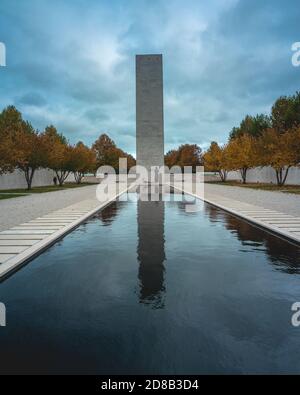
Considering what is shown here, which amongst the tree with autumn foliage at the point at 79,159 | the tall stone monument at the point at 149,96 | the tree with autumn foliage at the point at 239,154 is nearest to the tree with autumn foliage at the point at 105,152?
the tall stone monument at the point at 149,96

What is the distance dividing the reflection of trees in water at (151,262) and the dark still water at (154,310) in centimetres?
2

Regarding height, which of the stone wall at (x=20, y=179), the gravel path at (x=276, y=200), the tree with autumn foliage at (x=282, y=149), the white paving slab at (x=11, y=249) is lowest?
the white paving slab at (x=11, y=249)

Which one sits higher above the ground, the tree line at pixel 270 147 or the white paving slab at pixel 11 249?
the tree line at pixel 270 147

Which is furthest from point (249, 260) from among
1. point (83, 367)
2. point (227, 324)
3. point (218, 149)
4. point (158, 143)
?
point (158, 143)

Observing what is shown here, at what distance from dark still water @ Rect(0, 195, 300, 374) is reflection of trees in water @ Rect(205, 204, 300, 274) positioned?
0.13 feet

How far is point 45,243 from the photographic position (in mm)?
8922

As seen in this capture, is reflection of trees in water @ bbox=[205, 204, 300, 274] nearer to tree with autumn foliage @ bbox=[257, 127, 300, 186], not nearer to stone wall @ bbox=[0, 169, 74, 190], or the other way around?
tree with autumn foliage @ bbox=[257, 127, 300, 186]

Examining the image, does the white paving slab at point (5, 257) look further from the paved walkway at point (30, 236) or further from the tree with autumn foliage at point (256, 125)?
the tree with autumn foliage at point (256, 125)

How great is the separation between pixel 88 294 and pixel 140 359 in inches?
81.8

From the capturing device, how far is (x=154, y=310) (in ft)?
15.8

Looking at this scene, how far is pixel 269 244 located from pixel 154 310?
534cm

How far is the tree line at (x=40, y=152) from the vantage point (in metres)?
30.1

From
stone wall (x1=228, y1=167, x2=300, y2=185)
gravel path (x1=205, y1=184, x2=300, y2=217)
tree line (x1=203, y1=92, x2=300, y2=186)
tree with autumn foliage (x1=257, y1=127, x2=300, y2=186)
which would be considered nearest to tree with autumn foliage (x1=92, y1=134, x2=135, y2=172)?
tree line (x1=203, y1=92, x2=300, y2=186)

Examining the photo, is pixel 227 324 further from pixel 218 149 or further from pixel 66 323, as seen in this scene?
pixel 218 149
